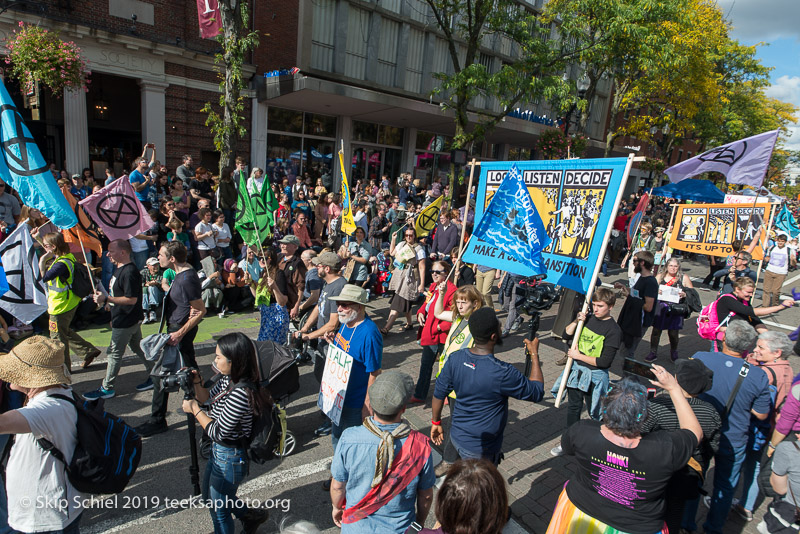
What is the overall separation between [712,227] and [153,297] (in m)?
11.5

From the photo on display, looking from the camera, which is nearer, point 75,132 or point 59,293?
point 59,293

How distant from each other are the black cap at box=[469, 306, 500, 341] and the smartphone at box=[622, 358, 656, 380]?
918 millimetres

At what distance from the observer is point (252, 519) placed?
10.4ft

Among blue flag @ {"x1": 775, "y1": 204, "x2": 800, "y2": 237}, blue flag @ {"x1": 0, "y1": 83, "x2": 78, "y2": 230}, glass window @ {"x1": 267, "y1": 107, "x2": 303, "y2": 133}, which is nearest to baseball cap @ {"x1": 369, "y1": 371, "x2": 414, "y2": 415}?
blue flag @ {"x1": 0, "y1": 83, "x2": 78, "y2": 230}

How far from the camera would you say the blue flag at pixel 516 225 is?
4.86m

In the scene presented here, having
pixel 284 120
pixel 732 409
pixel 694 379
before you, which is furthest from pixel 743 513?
pixel 284 120

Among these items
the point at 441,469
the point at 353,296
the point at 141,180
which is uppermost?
the point at 141,180

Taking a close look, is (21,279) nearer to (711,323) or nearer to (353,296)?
(353,296)

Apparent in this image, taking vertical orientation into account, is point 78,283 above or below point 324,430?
above

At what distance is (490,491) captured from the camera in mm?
1891

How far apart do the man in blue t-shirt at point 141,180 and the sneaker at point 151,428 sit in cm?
588

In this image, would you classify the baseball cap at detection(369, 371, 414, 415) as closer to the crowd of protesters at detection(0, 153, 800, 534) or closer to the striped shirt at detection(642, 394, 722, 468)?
the crowd of protesters at detection(0, 153, 800, 534)

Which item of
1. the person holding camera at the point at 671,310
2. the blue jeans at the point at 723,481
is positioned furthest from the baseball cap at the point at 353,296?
the person holding camera at the point at 671,310

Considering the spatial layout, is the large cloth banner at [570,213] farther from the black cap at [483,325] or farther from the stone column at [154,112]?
the stone column at [154,112]
